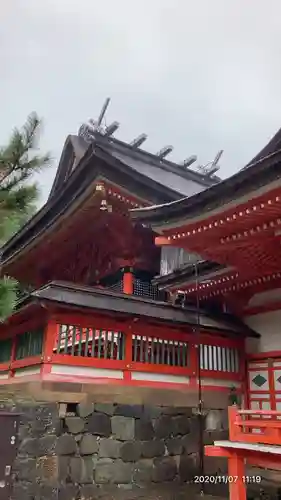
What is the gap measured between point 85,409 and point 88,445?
1.53ft

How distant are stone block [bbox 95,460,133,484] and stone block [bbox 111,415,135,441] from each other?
1.07 feet

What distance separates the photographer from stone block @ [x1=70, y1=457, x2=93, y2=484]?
234 inches

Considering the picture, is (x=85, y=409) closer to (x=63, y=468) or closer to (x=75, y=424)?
(x=75, y=424)

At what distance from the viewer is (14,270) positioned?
41.0 ft

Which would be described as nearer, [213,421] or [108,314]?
[108,314]

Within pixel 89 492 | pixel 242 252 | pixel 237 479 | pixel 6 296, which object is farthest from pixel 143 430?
pixel 6 296

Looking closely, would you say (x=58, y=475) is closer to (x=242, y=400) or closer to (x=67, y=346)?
(x=67, y=346)

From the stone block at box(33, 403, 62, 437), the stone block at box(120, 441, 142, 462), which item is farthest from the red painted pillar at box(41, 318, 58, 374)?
the stone block at box(120, 441, 142, 462)

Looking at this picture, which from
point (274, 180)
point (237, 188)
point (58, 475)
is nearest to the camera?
point (274, 180)

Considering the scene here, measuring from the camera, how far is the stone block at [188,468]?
22.5ft

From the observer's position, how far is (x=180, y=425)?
7.06 metres

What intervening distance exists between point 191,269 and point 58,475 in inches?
144

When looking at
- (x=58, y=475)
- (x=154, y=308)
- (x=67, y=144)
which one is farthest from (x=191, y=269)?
(x=67, y=144)

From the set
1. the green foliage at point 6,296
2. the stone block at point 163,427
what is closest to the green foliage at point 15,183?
the green foliage at point 6,296
